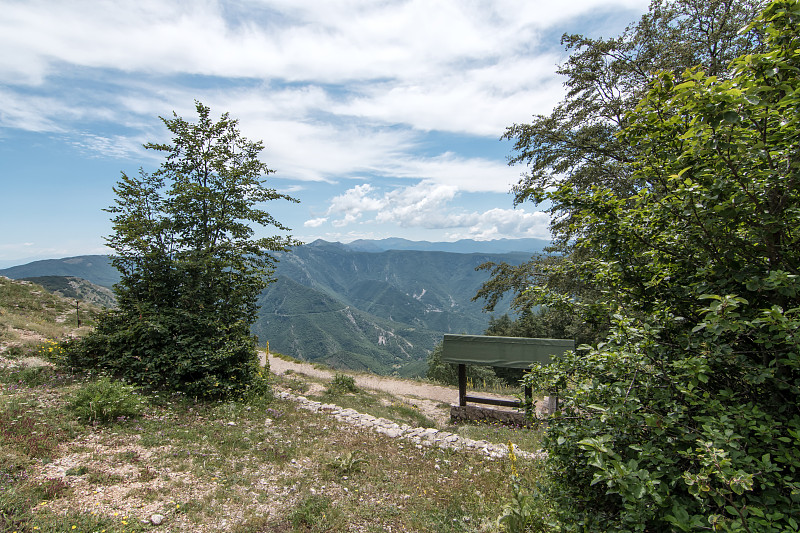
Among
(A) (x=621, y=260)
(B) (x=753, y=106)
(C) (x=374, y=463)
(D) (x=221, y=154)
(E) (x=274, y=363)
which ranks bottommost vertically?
(E) (x=274, y=363)

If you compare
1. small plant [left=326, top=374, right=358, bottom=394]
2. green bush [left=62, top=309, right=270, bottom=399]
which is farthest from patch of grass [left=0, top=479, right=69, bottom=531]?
small plant [left=326, top=374, right=358, bottom=394]

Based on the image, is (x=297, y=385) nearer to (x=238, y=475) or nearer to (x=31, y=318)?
(x=238, y=475)

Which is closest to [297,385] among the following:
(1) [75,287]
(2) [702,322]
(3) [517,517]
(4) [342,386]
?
(4) [342,386]

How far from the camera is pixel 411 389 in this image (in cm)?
1991

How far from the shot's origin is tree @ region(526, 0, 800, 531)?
227cm

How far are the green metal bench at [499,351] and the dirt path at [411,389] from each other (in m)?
1.97

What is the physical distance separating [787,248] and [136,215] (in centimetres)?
1414

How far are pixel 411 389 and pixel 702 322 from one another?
18.8m

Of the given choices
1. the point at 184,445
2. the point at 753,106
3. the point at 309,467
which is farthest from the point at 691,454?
the point at 184,445

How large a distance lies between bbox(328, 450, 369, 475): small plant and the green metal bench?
21.8 ft

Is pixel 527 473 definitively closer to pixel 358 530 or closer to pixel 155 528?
pixel 358 530

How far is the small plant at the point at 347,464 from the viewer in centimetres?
721

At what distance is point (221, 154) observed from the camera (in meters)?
12.7

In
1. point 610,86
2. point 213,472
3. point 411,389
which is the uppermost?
point 610,86
